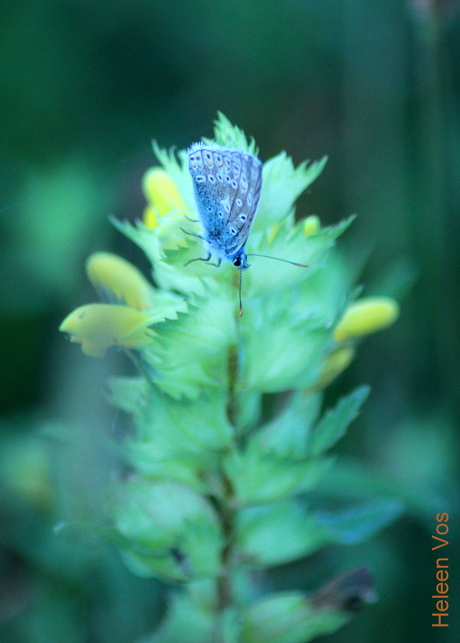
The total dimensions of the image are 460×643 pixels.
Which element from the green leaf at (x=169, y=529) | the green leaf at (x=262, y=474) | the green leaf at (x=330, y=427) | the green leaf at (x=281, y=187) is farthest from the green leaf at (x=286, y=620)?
the green leaf at (x=281, y=187)

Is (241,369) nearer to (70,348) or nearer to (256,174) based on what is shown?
(256,174)

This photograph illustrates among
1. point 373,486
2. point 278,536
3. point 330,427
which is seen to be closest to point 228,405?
point 330,427

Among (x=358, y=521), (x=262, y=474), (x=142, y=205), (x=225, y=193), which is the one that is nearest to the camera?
(x=225, y=193)

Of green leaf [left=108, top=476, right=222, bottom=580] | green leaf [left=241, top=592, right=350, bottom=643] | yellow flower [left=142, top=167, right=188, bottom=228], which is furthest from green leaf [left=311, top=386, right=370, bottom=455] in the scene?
yellow flower [left=142, top=167, right=188, bottom=228]

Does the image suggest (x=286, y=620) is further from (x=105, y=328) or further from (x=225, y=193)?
(x=225, y=193)

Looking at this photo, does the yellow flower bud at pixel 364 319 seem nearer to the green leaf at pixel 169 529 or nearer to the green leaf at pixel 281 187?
the green leaf at pixel 281 187

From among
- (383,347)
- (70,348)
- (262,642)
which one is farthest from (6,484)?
(383,347)
